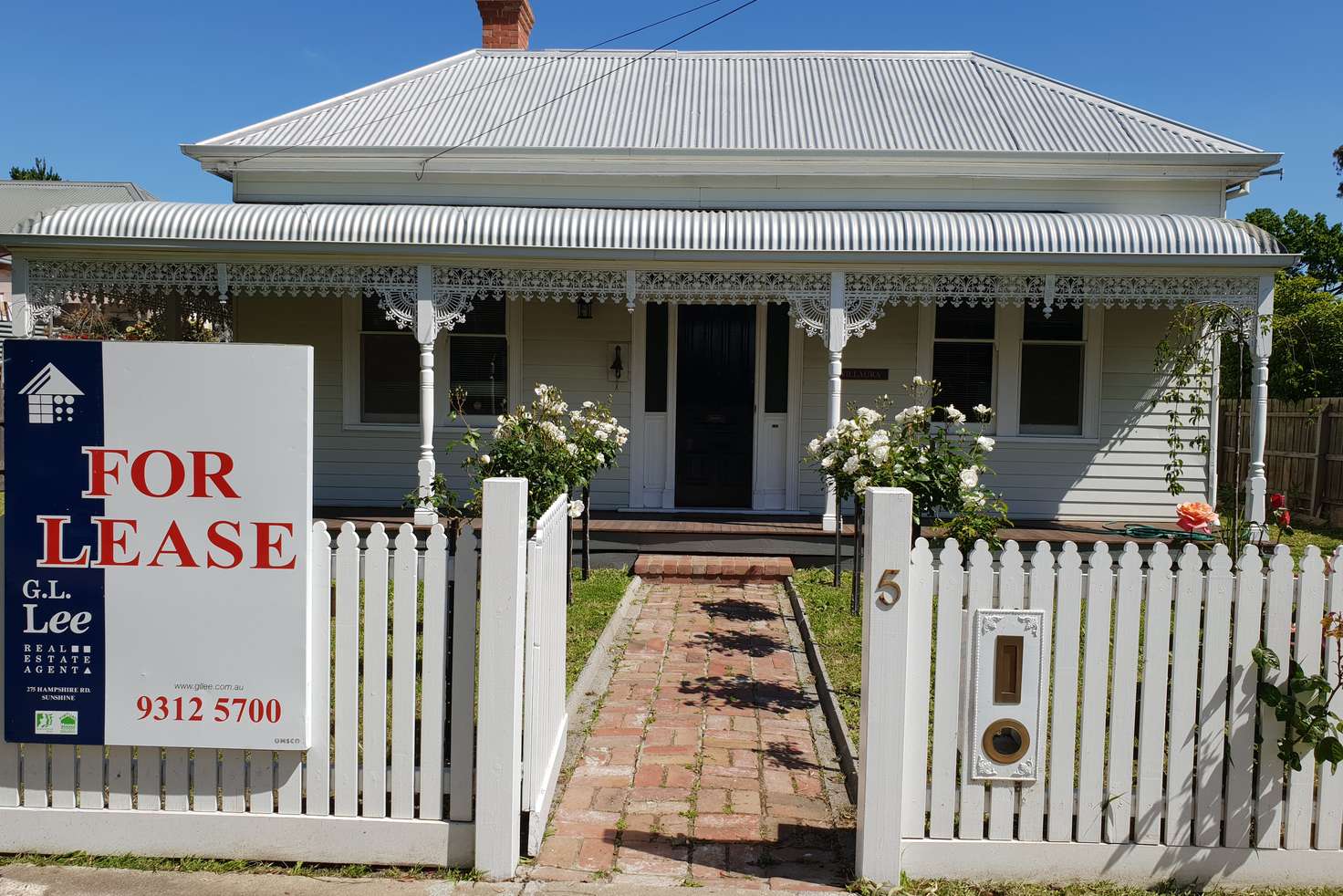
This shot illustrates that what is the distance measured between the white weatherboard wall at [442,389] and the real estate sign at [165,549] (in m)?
8.31

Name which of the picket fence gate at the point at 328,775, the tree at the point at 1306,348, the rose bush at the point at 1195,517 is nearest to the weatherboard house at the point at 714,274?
the tree at the point at 1306,348

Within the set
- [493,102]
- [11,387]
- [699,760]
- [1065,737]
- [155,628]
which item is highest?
[493,102]

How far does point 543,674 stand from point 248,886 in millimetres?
1277

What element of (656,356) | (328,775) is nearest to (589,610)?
(328,775)

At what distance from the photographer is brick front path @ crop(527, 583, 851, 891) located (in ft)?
11.9

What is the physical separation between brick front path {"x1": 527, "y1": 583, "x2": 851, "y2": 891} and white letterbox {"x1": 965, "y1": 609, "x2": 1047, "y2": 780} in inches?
28.2

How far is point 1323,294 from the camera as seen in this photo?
80.1 feet

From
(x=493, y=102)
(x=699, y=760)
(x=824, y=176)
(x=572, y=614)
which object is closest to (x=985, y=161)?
(x=824, y=176)

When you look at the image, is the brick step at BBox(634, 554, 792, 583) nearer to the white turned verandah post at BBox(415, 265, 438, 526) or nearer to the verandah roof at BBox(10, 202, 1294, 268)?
the white turned verandah post at BBox(415, 265, 438, 526)

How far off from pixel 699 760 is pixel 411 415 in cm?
841

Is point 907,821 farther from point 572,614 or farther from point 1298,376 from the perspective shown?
point 1298,376

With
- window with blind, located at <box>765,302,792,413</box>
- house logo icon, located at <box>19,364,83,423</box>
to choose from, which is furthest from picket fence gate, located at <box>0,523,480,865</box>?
window with blind, located at <box>765,302,792,413</box>

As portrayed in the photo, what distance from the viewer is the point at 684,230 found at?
1059cm

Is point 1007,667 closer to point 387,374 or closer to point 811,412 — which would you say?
point 811,412
